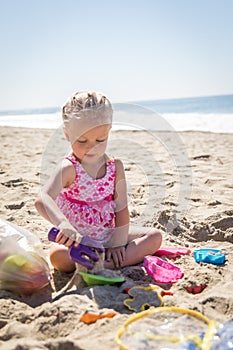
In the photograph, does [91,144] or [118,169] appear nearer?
[91,144]

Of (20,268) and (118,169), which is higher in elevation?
(118,169)

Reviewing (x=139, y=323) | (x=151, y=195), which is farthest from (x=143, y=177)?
(x=139, y=323)

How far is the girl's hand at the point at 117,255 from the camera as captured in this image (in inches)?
80.4

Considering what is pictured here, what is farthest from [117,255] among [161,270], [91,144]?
[91,144]

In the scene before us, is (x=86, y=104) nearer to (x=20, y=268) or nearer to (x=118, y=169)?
(x=118, y=169)

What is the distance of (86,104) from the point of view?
6.27 feet

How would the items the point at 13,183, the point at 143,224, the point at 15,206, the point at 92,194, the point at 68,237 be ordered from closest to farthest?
1. the point at 68,237
2. the point at 92,194
3. the point at 143,224
4. the point at 15,206
5. the point at 13,183

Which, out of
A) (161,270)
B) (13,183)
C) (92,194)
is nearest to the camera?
(161,270)

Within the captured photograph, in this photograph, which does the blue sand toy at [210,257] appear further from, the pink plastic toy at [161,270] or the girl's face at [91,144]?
the girl's face at [91,144]

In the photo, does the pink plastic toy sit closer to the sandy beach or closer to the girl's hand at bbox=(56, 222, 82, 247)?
the sandy beach

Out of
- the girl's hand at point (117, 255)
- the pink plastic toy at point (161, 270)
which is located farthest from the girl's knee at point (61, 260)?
the pink plastic toy at point (161, 270)

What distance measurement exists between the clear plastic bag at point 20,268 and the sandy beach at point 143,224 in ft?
0.14

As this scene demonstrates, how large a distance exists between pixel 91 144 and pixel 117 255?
1.90 ft

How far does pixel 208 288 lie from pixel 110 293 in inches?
16.8
